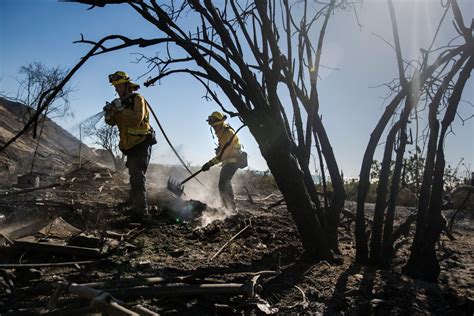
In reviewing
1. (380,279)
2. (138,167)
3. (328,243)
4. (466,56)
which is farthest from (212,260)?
(466,56)

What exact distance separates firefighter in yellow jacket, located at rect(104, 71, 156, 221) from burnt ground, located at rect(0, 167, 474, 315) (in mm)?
525

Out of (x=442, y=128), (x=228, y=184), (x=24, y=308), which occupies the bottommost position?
(x=24, y=308)

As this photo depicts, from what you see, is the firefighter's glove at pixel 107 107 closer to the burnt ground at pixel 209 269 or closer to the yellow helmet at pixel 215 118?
the burnt ground at pixel 209 269

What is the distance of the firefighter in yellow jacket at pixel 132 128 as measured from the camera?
18.7ft

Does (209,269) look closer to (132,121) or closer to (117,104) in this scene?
(132,121)

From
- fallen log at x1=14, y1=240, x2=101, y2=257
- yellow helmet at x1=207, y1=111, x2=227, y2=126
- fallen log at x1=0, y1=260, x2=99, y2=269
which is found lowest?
fallen log at x1=0, y1=260, x2=99, y2=269

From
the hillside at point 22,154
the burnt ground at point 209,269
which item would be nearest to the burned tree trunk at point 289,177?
the burnt ground at point 209,269

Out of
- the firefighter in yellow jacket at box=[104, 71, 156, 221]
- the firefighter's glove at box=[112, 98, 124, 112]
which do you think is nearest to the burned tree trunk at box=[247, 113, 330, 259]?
the firefighter in yellow jacket at box=[104, 71, 156, 221]

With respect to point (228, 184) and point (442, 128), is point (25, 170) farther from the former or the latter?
point (442, 128)

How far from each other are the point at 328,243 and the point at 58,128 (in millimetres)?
21548

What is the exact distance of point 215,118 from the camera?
7.39 metres

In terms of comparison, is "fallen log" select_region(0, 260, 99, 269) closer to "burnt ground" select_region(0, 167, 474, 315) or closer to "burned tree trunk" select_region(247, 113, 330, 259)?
"burnt ground" select_region(0, 167, 474, 315)

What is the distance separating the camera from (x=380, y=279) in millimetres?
3584

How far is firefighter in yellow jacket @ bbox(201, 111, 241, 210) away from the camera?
7.30m
